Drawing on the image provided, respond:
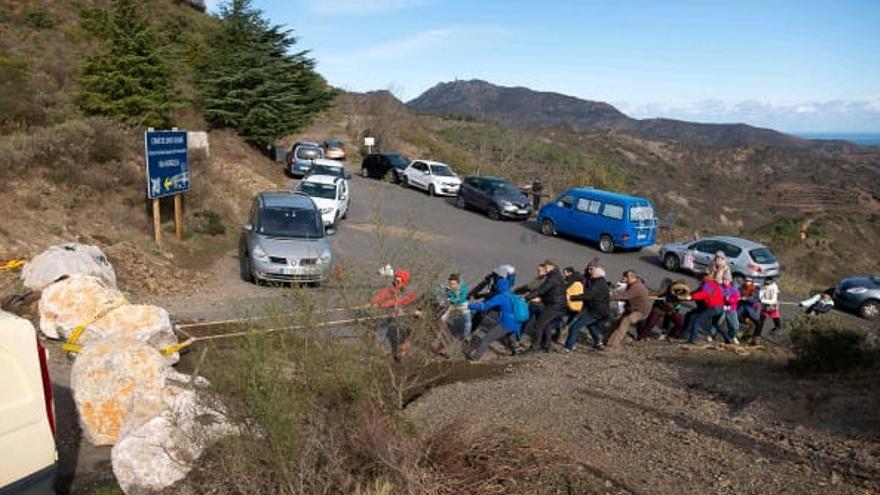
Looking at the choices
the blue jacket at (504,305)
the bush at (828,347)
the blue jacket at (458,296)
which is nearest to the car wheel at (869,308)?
the bush at (828,347)

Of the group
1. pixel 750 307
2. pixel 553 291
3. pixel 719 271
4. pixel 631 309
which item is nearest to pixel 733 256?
pixel 719 271

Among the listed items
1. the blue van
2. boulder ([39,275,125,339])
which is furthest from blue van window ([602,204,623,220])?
boulder ([39,275,125,339])

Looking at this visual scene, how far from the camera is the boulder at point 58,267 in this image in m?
11.6

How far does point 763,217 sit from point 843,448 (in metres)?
71.3

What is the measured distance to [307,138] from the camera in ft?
172

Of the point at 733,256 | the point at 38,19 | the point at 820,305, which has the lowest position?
the point at 733,256

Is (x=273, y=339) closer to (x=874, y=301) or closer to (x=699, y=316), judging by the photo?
(x=699, y=316)

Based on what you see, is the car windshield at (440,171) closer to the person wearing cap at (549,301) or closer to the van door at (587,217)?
the van door at (587,217)

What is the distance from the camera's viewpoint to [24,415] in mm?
4484

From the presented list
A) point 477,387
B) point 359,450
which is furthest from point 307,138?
point 359,450

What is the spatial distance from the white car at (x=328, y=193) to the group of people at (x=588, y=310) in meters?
11.0

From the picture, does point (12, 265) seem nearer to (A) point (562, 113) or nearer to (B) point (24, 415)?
(B) point (24, 415)

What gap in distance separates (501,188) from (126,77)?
46.6ft

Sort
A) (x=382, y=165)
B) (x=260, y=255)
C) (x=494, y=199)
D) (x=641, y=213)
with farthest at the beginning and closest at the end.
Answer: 1. (x=382, y=165)
2. (x=494, y=199)
3. (x=641, y=213)
4. (x=260, y=255)
